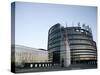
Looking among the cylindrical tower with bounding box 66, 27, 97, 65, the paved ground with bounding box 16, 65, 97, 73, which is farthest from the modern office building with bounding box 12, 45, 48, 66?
the cylindrical tower with bounding box 66, 27, 97, 65

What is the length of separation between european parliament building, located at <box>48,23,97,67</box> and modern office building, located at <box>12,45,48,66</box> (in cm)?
9

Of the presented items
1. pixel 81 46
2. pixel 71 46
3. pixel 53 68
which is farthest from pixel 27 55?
pixel 81 46

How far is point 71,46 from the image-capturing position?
7.82 feet

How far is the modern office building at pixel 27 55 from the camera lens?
2.09 m

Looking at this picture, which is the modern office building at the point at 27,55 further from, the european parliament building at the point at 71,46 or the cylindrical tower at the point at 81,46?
the cylindrical tower at the point at 81,46

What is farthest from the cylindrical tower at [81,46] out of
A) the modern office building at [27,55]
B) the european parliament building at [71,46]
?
the modern office building at [27,55]

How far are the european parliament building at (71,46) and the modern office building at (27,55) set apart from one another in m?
0.09

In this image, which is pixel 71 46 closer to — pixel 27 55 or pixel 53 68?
pixel 53 68

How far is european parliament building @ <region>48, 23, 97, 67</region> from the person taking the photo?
230cm

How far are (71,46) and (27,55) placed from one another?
20.7 inches

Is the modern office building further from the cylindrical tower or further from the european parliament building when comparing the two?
the cylindrical tower

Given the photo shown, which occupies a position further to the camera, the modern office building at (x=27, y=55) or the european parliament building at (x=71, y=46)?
the european parliament building at (x=71, y=46)

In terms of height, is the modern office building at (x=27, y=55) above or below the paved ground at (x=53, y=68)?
above

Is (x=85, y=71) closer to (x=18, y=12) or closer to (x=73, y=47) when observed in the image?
(x=73, y=47)
